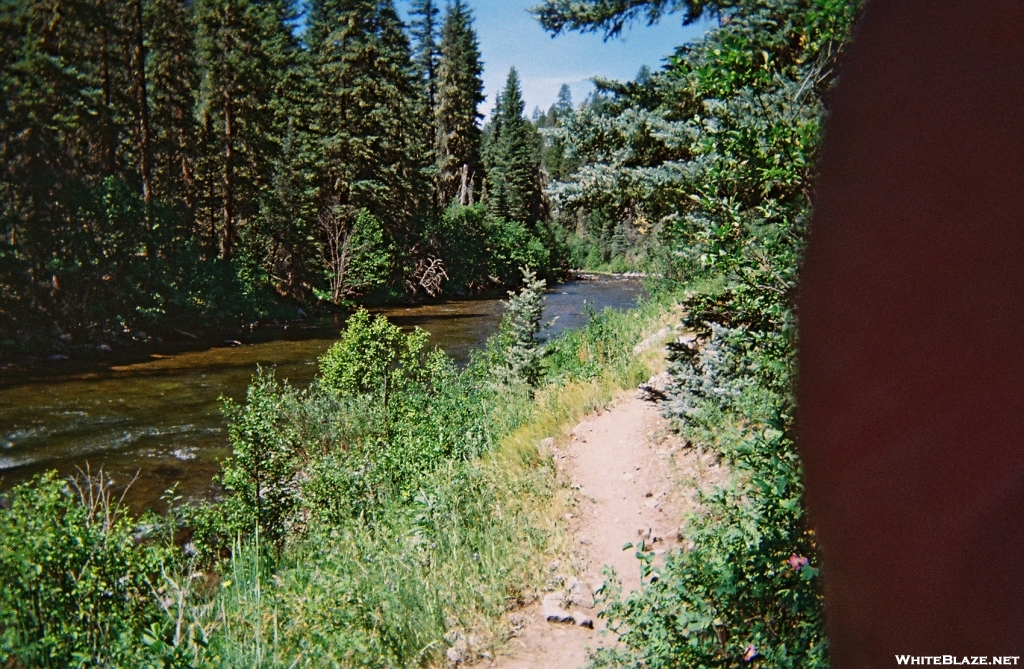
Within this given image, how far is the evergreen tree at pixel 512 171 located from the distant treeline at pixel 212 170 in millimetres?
6113

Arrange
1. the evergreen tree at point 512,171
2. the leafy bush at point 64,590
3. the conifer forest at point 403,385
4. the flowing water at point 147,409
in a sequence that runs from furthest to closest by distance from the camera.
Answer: the evergreen tree at point 512,171, the flowing water at point 147,409, the leafy bush at point 64,590, the conifer forest at point 403,385

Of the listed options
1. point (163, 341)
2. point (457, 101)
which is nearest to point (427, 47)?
point (457, 101)

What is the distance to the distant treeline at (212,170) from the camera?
1669 centimetres

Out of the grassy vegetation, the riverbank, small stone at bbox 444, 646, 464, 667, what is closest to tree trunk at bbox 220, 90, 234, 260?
the riverbank

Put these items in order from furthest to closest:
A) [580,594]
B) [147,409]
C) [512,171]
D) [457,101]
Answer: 1. [512,171]
2. [457,101]
3. [147,409]
4. [580,594]

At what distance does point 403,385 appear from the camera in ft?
33.1

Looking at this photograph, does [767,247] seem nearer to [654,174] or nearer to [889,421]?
[889,421]

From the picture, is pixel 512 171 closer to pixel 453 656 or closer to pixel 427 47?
pixel 427 47

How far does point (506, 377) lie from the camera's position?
33.8ft

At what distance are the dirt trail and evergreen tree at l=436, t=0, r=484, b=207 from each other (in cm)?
3430

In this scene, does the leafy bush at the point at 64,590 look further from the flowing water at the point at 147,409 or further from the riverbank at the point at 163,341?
the riverbank at the point at 163,341

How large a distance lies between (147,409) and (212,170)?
17006mm

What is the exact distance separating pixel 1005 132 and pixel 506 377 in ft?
26.1

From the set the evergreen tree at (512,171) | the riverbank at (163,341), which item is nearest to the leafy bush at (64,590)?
the riverbank at (163,341)
